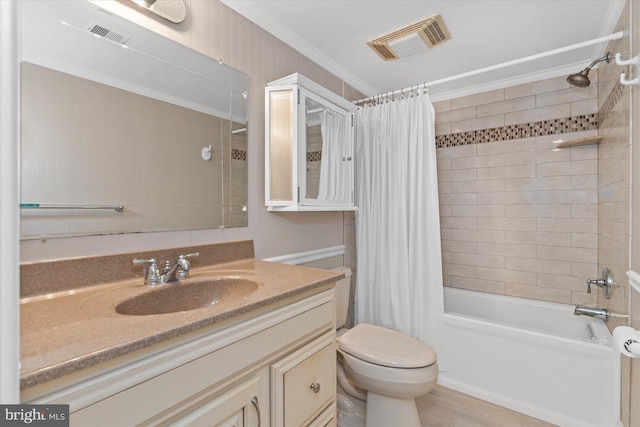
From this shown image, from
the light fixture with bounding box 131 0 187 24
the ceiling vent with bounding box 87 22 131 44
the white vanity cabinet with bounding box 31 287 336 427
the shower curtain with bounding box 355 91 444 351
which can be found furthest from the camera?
the shower curtain with bounding box 355 91 444 351

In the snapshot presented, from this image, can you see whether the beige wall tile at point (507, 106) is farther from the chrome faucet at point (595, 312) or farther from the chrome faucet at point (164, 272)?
the chrome faucet at point (164, 272)

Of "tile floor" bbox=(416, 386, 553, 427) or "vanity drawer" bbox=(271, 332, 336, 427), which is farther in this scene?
"tile floor" bbox=(416, 386, 553, 427)

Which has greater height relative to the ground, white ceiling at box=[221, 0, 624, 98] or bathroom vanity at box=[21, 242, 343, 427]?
white ceiling at box=[221, 0, 624, 98]

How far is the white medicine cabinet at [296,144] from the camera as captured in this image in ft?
5.40

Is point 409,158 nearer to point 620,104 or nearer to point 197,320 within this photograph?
point 620,104

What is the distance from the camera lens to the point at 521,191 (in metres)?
2.49

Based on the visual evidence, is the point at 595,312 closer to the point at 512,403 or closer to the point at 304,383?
the point at 512,403

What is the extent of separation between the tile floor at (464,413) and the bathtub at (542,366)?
0.05 meters

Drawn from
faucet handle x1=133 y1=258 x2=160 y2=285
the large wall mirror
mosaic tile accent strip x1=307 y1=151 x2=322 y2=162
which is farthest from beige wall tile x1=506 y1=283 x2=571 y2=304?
faucet handle x1=133 y1=258 x2=160 y2=285

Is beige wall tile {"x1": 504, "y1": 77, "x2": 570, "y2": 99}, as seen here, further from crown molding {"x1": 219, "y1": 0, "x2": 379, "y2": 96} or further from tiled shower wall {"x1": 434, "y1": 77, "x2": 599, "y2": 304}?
crown molding {"x1": 219, "y1": 0, "x2": 379, "y2": 96}

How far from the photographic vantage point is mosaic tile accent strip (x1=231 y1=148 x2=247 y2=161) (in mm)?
1531

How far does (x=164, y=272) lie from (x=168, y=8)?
3.67ft

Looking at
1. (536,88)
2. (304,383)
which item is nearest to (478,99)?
(536,88)
